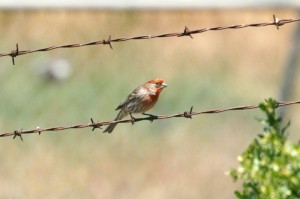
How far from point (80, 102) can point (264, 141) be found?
6.81 m

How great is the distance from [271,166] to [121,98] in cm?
645

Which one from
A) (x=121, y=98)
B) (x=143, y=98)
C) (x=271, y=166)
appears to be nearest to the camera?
(x=271, y=166)

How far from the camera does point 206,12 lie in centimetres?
1370

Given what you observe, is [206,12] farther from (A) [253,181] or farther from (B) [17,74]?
(A) [253,181]

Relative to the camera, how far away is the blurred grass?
13664 mm

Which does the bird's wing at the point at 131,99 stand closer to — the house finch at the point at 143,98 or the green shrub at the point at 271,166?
the house finch at the point at 143,98

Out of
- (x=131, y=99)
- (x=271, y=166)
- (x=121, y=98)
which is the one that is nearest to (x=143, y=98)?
(x=131, y=99)

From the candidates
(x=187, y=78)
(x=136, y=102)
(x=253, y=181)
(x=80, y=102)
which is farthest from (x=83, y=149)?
(x=253, y=181)

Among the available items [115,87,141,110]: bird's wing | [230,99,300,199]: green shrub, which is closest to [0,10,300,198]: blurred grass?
[115,87,141,110]: bird's wing

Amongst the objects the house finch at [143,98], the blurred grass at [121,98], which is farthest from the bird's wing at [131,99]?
the blurred grass at [121,98]

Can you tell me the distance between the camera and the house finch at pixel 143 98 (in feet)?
31.2

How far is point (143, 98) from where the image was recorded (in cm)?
961

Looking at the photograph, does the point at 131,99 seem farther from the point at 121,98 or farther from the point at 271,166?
the point at 121,98

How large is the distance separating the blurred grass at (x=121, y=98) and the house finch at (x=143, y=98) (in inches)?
147
